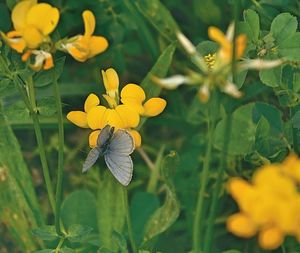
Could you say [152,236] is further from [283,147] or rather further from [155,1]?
[155,1]

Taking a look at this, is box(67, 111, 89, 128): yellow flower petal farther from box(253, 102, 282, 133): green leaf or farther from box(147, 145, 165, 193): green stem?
box(147, 145, 165, 193): green stem

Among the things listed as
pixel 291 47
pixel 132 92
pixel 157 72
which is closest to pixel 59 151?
pixel 132 92

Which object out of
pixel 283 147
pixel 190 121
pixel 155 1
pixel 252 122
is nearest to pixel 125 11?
pixel 155 1

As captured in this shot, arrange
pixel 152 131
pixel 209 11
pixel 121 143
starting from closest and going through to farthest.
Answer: pixel 121 143
pixel 209 11
pixel 152 131

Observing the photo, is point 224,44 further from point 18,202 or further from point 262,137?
point 18,202

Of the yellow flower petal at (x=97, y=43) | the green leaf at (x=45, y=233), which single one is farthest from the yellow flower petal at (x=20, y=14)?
the green leaf at (x=45, y=233)

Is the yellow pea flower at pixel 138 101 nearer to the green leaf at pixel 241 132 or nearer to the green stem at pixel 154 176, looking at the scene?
the green leaf at pixel 241 132
